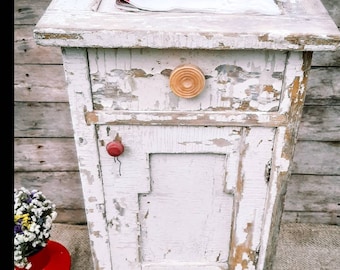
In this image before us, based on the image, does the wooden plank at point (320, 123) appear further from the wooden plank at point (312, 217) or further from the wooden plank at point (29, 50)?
the wooden plank at point (29, 50)

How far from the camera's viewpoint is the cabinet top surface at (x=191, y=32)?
885 mm

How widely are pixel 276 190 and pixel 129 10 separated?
0.59m

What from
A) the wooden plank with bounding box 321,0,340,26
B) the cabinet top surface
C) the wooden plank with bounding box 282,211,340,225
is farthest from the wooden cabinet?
the wooden plank with bounding box 282,211,340,225

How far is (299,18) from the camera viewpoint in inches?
37.5

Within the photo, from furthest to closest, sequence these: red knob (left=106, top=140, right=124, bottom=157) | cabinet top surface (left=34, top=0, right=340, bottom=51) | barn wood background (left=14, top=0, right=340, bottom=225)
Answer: barn wood background (left=14, top=0, right=340, bottom=225) → red knob (left=106, top=140, right=124, bottom=157) → cabinet top surface (left=34, top=0, right=340, bottom=51)

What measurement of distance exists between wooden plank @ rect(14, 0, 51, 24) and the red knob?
2.24ft

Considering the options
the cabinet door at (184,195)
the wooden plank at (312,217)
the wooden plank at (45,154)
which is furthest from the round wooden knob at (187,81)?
the wooden plank at (312,217)

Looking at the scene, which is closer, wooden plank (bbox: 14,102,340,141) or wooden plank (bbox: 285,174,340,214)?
wooden plank (bbox: 14,102,340,141)

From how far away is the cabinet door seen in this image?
108 centimetres

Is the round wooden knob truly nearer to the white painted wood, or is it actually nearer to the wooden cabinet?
the wooden cabinet

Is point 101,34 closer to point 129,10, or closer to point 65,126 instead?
point 129,10

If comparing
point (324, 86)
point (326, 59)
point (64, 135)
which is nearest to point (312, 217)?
point (324, 86)
